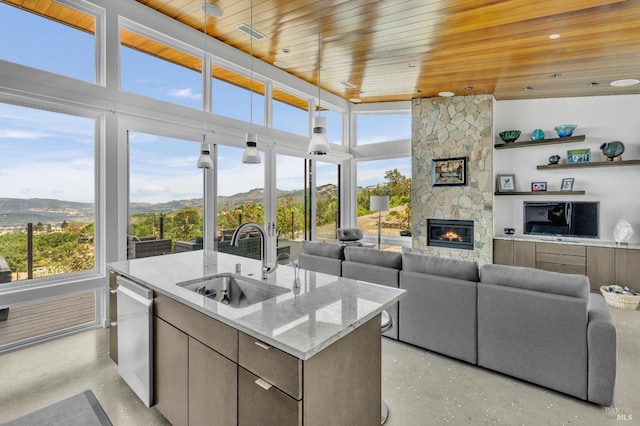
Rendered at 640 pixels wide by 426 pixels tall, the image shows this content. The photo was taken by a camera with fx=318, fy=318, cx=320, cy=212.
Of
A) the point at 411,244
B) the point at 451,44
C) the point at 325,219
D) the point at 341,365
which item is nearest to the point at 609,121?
the point at 451,44

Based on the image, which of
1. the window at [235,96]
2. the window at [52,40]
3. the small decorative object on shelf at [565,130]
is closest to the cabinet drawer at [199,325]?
the window at [52,40]

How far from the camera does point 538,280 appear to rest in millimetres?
2344

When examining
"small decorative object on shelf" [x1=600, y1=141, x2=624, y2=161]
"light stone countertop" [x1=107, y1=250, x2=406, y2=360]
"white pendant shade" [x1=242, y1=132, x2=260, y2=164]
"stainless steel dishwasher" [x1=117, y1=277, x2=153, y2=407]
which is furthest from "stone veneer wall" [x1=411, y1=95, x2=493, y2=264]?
"stainless steel dishwasher" [x1=117, y1=277, x2=153, y2=407]

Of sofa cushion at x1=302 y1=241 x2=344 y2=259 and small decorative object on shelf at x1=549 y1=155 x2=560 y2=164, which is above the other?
small decorative object on shelf at x1=549 y1=155 x2=560 y2=164

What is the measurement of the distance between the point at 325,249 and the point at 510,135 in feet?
14.0

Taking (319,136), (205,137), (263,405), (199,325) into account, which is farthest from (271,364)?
(205,137)

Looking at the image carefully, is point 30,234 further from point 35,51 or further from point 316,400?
point 316,400

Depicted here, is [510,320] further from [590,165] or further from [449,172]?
[590,165]

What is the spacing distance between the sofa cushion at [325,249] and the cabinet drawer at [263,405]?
2.21 meters

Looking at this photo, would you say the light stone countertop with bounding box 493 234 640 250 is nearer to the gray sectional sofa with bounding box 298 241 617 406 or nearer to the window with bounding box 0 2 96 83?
the gray sectional sofa with bounding box 298 241 617 406

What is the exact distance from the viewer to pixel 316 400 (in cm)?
125

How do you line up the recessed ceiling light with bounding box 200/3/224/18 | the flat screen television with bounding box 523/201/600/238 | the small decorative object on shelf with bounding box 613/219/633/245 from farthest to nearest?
the flat screen television with bounding box 523/201/600/238
the small decorative object on shelf with bounding box 613/219/633/245
the recessed ceiling light with bounding box 200/3/224/18

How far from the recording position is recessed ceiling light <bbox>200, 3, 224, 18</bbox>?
3.43m

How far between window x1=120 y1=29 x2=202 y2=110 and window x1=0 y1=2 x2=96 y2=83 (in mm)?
336
